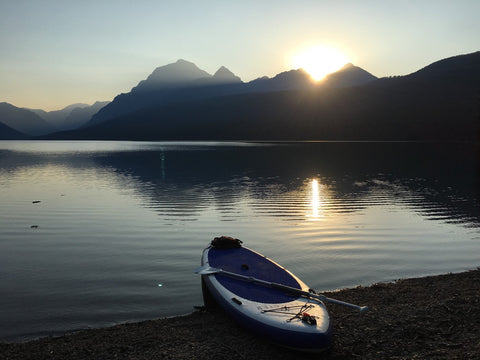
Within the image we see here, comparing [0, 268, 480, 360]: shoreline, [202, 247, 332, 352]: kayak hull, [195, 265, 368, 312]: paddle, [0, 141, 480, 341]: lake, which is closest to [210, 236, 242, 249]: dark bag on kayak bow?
[202, 247, 332, 352]: kayak hull

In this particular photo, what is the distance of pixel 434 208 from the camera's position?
32875 millimetres

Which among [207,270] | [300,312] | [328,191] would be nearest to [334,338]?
[300,312]

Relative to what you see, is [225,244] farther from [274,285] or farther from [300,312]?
[300,312]

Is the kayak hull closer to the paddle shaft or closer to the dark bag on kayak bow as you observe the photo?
the paddle shaft

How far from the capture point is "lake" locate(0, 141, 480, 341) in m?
13.9

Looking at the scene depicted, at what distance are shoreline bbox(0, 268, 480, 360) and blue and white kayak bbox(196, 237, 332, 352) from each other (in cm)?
56

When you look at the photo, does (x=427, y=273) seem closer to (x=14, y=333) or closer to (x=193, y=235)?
(x=193, y=235)

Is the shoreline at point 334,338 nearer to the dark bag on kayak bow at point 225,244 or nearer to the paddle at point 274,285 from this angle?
the paddle at point 274,285

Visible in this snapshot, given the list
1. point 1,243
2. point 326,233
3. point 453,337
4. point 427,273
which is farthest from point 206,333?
point 1,243

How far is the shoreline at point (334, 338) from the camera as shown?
31.2ft

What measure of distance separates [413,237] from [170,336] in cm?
1767

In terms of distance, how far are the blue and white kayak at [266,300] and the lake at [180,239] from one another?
1851mm

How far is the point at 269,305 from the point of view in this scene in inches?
419

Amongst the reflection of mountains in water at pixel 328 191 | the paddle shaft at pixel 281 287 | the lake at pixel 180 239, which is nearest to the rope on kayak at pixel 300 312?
the paddle shaft at pixel 281 287
